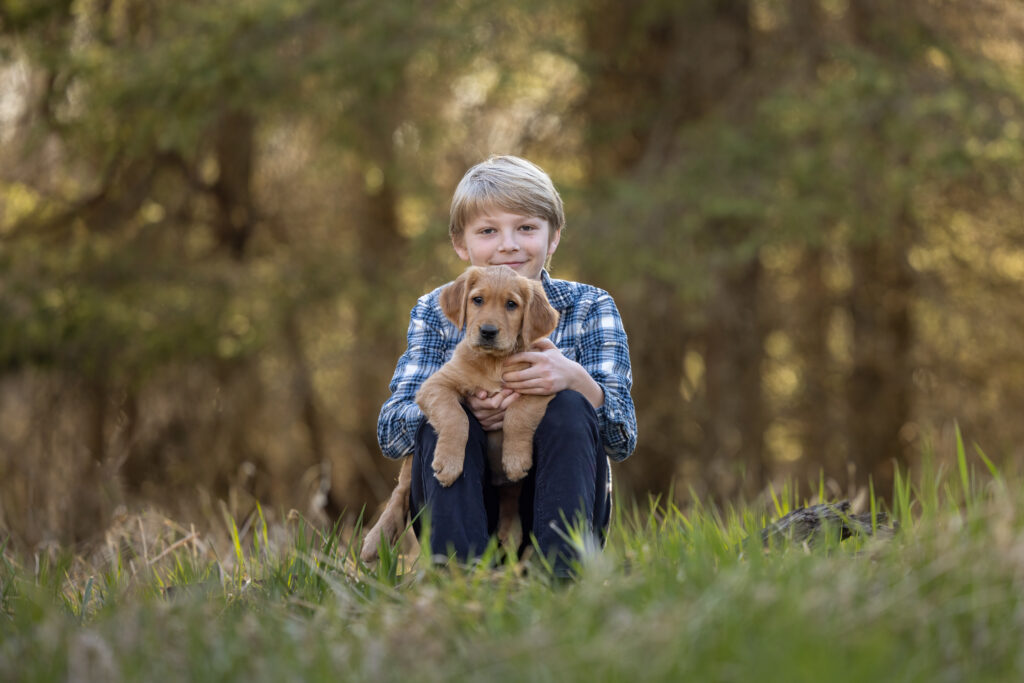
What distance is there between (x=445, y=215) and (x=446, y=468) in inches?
189

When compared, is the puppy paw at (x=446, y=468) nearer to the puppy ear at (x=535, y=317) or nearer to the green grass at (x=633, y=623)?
the green grass at (x=633, y=623)

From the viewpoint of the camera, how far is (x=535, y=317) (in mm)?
3572

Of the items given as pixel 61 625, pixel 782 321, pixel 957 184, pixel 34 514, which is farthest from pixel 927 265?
pixel 61 625

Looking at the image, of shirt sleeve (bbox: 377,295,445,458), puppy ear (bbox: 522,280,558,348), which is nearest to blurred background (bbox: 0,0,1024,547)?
shirt sleeve (bbox: 377,295,445,458)

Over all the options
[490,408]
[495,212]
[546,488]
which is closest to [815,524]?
[546,488]

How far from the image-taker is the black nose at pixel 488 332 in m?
3.46

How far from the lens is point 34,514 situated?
5715 mm

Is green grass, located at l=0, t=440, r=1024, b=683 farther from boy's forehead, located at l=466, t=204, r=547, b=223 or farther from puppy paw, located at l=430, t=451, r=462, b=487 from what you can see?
boy's forehead, located at l=466, t=204, r=547, b=223

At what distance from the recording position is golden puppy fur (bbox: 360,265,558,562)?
11.1 feet

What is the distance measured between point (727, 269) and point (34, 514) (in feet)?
18.1

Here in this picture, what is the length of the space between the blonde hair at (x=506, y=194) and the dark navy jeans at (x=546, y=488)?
0.82m

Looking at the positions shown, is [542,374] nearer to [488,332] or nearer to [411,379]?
[488,332]

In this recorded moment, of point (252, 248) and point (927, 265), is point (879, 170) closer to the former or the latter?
point (927, 265)

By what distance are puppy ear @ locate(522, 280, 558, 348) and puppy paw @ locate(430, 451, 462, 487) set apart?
1.82 ft
